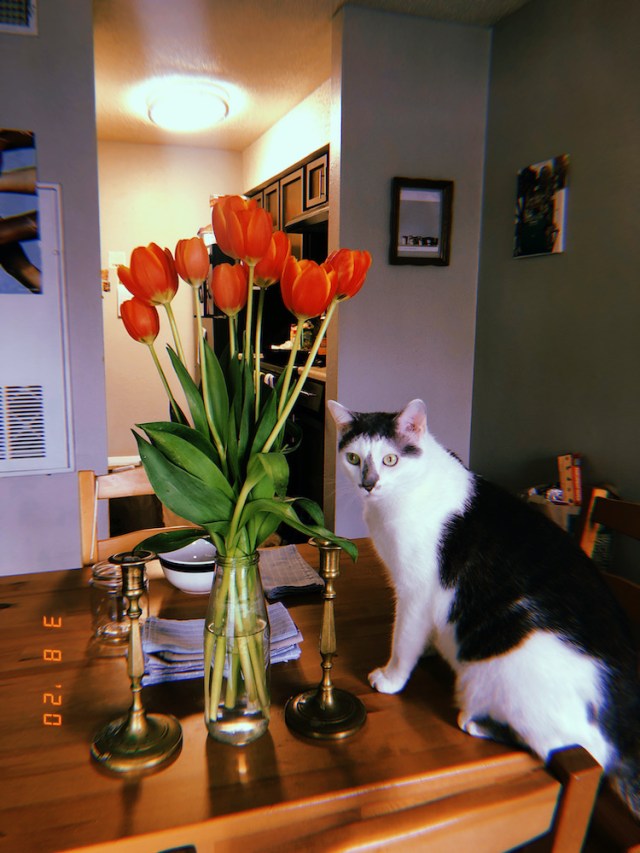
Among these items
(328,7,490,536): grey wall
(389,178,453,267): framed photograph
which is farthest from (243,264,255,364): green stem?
(389,178,453,267): framed photograph

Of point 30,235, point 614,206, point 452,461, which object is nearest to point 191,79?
point 30,235

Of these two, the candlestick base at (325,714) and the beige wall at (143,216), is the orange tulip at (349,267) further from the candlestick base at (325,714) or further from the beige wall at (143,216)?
the beige wall at (143,216)

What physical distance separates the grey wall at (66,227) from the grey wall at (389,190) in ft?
3.45

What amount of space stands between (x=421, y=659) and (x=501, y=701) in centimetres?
22

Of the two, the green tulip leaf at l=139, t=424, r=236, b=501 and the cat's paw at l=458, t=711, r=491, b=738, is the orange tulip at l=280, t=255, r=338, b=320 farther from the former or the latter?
the cat's paw at l=458, t=711, r=491, b=738

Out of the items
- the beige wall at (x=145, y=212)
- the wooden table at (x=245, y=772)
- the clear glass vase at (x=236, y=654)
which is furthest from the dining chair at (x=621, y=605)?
the beige wall at (x=145, y=212)

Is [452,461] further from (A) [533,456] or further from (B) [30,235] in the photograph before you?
(B) [30,235]

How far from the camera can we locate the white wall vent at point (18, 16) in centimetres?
223

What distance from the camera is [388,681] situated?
2.81ft

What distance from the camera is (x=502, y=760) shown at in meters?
0.70

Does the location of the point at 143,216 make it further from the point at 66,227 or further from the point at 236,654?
the point at 236,654

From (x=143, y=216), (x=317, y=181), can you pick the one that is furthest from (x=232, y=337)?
(x=143, y=216)

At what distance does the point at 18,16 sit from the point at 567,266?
2254 mm

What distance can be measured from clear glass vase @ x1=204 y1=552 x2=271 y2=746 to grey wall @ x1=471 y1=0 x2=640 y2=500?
170 cm
